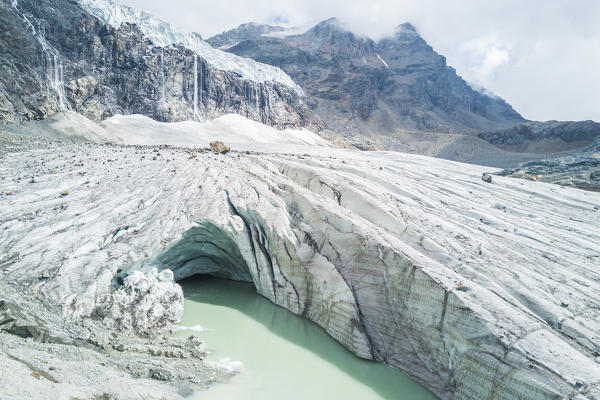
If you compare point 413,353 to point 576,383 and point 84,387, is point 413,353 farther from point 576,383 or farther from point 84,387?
point 84,387

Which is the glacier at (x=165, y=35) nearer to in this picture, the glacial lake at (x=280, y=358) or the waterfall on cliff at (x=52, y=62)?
the waterfall on cliff at (x=52, y=62)

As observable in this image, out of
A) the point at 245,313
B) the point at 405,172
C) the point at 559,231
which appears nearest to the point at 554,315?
the point at 559,231

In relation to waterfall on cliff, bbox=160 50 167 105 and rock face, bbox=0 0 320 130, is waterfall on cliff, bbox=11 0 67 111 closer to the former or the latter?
rock face, bbox=0 0 320 130

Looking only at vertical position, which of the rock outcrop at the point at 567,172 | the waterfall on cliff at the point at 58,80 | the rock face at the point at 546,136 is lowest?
the rock outcrop at the point at 567,172

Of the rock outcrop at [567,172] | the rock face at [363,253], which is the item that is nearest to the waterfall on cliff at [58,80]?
the rock face at [363,253]

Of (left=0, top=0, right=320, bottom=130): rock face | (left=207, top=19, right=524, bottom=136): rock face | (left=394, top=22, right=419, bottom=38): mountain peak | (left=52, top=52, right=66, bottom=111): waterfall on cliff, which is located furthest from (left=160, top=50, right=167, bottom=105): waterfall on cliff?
(left=394, top=22, right=419, bottom=38): mountain peak
